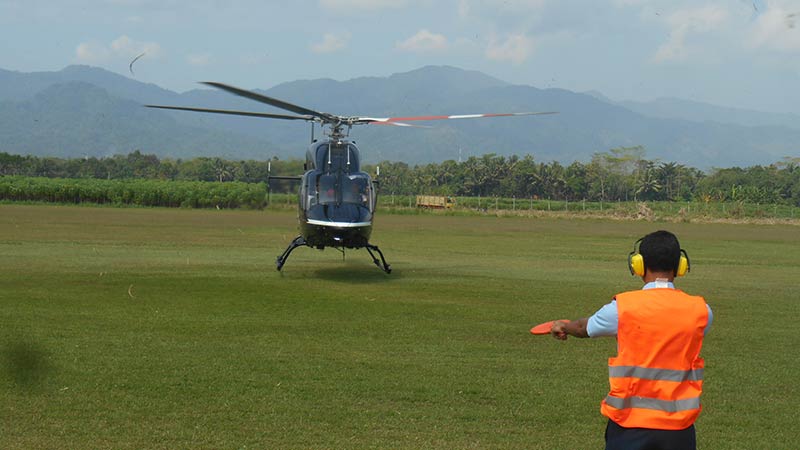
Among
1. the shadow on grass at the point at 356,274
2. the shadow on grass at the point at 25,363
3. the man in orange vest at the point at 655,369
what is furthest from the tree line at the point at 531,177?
the man in orange vest at the point at 655,369

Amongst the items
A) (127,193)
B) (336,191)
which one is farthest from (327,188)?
(127,193)

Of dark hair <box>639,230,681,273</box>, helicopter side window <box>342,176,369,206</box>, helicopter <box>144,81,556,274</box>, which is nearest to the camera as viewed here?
dark hair <box>639,230,681,273</box>

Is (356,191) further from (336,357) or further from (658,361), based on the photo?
(658,361)

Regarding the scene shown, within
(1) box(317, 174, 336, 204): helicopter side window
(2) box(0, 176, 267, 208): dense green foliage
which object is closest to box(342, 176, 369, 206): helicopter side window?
(1) box(317, 174, 336, 204): helicopter side window

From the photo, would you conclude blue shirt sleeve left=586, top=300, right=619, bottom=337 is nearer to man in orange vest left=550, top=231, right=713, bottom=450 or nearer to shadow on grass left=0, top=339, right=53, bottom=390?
man in orange vest left=550, top=231, right=713, bottom=450

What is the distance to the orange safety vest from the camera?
489cm

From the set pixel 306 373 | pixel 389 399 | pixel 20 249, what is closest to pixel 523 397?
pixel 389 399

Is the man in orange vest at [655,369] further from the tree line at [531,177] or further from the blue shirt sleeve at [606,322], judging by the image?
the tree line at [531,177]

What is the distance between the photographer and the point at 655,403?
193 inches

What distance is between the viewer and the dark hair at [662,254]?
203 inches

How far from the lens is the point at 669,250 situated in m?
5.16

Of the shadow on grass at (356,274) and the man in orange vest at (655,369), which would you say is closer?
the man in orange vest at (655,369)

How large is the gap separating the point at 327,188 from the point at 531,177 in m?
110

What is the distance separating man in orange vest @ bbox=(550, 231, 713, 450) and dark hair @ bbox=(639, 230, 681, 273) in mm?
172
